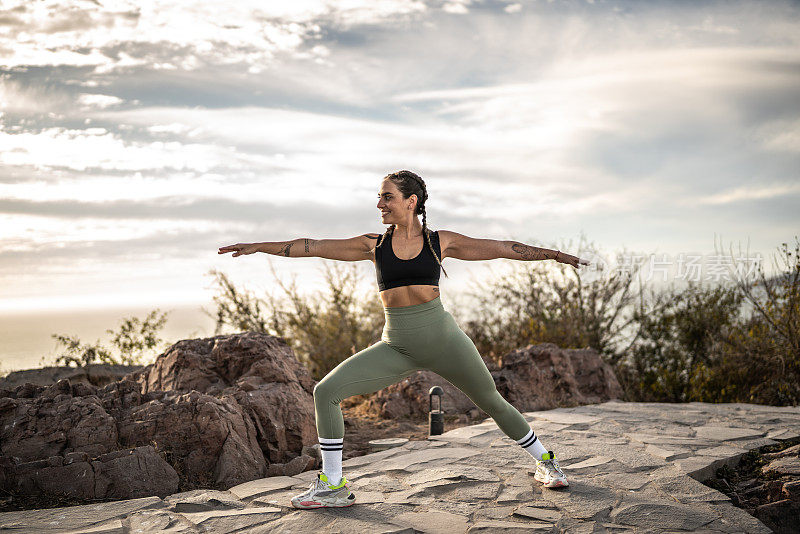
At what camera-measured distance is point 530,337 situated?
13.2m

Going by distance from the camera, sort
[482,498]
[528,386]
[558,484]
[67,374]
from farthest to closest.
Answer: [67,374], [528,386], [558,484], [482,498]

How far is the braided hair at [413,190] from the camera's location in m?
5.02

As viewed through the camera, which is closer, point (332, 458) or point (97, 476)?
point (332, 458)

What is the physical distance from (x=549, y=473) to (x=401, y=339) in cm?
167

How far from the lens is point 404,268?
4.93 m

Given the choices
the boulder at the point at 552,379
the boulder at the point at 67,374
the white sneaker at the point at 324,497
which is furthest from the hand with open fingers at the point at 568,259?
the boulder at the point at 67,374

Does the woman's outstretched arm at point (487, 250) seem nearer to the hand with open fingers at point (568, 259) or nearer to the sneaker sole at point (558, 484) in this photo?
the hand with open fingers at point (568, 259)

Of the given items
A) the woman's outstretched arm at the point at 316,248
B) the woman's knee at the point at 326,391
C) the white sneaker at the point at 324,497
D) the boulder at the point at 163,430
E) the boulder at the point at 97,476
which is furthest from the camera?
the boulder at the point at 163,430

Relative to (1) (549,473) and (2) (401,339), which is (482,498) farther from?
(2) (401,339)

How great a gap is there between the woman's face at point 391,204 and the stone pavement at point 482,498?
213cm

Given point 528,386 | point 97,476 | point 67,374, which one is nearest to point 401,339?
point 97,476

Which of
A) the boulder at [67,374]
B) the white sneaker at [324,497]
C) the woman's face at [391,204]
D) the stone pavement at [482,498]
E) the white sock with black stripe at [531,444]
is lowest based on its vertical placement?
the stone pavement at [482,498]

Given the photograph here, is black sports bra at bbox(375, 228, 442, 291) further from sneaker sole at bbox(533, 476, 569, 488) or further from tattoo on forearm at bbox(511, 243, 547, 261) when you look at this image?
sneaker sole at bbox(533, 476, 569, 488)

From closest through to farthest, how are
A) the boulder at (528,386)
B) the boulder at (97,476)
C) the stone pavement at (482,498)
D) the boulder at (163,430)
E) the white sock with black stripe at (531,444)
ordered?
1. the stone pavement at (482,498)
2. the white sock with black stripe at (531,444)
3. the boulder at (97,476)
4. the boulder at (163,430)
5. the boulder at (528,386)
